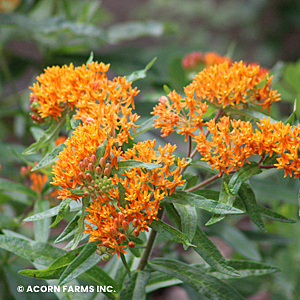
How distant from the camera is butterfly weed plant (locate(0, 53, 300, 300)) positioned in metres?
1.03

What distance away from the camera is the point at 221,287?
126 centimetres

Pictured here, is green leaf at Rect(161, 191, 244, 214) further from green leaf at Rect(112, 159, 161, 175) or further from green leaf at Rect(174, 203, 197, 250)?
green leaf at Rect(112, 159, 161, 175)

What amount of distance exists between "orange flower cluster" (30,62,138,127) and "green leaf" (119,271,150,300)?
1.99 ft

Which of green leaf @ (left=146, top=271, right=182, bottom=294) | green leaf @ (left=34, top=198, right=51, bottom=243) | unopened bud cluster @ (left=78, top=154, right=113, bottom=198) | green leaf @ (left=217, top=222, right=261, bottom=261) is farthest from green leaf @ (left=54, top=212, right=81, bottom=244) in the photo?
green leaf @ (left=217, top=222, right=261, bottom=261)

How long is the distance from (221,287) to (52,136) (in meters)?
0.85

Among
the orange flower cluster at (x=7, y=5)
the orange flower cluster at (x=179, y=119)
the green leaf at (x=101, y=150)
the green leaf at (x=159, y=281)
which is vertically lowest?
the green leaf at (x=159, y=281)

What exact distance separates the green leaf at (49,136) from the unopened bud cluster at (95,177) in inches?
12.4

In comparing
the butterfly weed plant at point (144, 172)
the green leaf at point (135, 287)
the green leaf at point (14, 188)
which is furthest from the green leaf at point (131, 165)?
the green leaf at point (14, 188)

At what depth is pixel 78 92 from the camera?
1253 millimetres

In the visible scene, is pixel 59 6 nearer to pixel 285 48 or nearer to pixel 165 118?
pixel 165 118

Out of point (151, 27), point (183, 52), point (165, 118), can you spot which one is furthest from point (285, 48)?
point (165, 118)

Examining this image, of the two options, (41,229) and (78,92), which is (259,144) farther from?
(41,229)

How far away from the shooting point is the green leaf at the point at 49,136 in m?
1.26

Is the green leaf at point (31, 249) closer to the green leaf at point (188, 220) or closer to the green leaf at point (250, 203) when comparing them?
the green leaf at point (188, 220)
